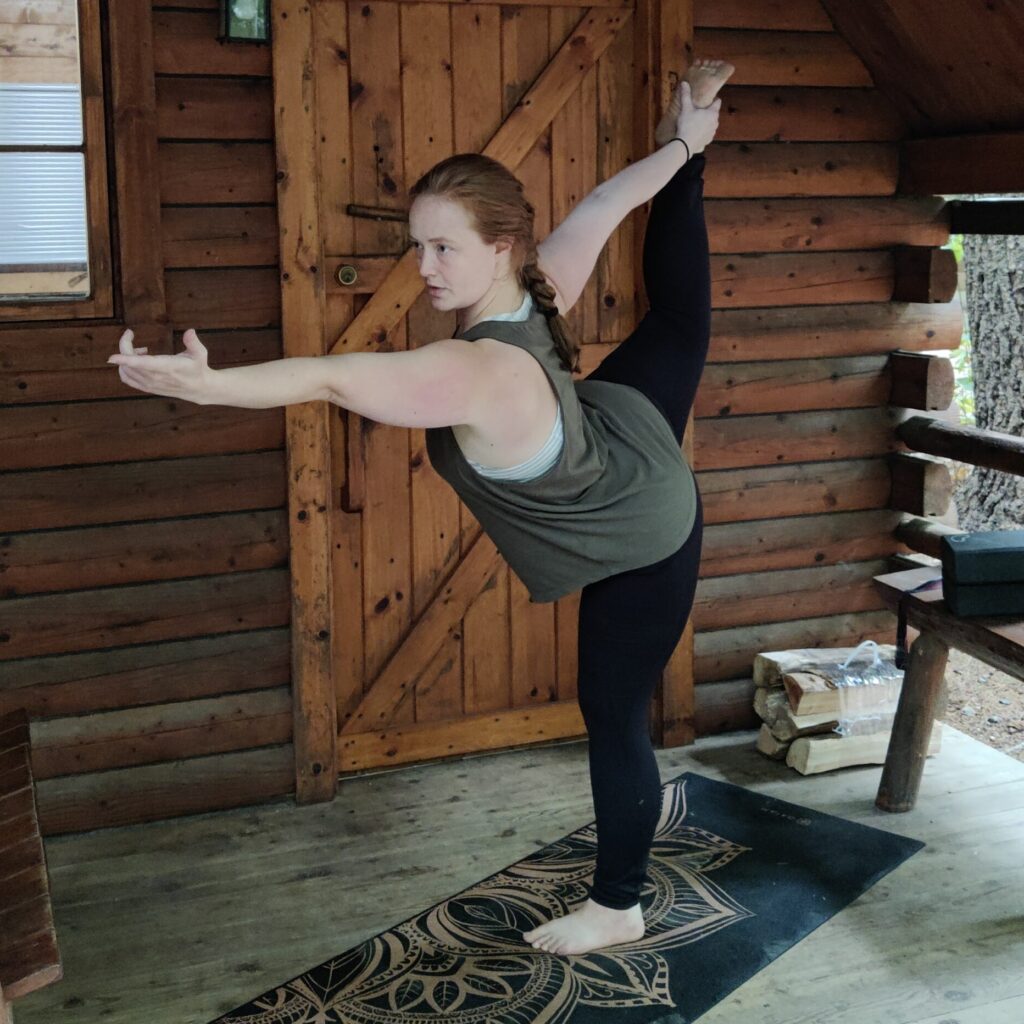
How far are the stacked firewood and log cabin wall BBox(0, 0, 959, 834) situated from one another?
0.30 m

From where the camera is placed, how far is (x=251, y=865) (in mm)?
3705

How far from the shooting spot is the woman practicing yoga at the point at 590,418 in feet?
8.29

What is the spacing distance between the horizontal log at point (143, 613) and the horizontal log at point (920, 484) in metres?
2.08

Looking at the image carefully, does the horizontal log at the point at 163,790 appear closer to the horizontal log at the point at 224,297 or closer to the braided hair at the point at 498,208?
the horizontal log at the point at 224,297

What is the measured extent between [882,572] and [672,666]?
2.80 ft

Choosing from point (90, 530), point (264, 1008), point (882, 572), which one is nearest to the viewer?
point (264, 1008)

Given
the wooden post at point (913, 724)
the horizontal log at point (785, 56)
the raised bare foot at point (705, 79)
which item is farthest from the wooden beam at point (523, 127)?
the wooden post at point (913, 724)

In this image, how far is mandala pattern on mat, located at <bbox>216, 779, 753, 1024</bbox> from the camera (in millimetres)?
2973

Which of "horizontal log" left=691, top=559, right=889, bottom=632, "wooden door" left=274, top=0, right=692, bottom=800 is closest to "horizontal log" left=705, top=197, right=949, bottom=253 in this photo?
"wooden door" left=274, top=0, right=692, bottom=800

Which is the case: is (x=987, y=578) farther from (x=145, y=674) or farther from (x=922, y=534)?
(x=145, y=674)

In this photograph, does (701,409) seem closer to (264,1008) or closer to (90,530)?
(90,530)

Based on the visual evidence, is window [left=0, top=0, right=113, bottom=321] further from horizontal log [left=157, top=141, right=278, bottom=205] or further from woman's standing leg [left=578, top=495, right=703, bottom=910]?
woman's standing leg [left=578, top=495, right=703, bottom=910]

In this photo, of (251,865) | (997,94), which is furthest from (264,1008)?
(997,94)

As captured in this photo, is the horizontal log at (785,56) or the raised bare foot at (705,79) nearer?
the raised bare foot at (705,79)
